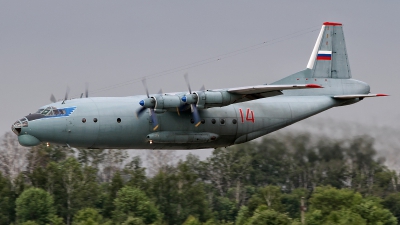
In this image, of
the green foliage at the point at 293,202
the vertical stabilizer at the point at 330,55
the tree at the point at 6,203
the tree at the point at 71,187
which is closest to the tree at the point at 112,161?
the tree at the point at 71,187

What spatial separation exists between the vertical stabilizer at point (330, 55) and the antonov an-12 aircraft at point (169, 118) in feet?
5.48

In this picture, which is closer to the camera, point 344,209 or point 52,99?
point 52,99

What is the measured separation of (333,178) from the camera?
6028 cm

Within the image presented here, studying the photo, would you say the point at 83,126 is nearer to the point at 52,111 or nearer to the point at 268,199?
the point at 52,111

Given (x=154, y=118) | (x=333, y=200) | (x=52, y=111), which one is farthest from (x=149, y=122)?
(x=333, y=200)

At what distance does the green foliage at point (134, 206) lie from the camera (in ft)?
188

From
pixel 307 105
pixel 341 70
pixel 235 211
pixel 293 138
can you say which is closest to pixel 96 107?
pixel 307 105

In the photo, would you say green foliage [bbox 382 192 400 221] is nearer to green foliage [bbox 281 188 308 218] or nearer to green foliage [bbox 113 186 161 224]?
green foliage [bbox 281 188 308 218]

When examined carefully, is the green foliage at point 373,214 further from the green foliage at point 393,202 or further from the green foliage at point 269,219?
the green foliage at point 269,219

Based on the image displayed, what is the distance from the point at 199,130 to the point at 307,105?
5537mm

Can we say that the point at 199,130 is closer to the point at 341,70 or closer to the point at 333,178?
the point at 341,70

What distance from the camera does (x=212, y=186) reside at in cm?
6900

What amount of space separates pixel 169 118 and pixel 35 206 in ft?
90.4

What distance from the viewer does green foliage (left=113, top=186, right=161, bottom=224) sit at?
57219mm
